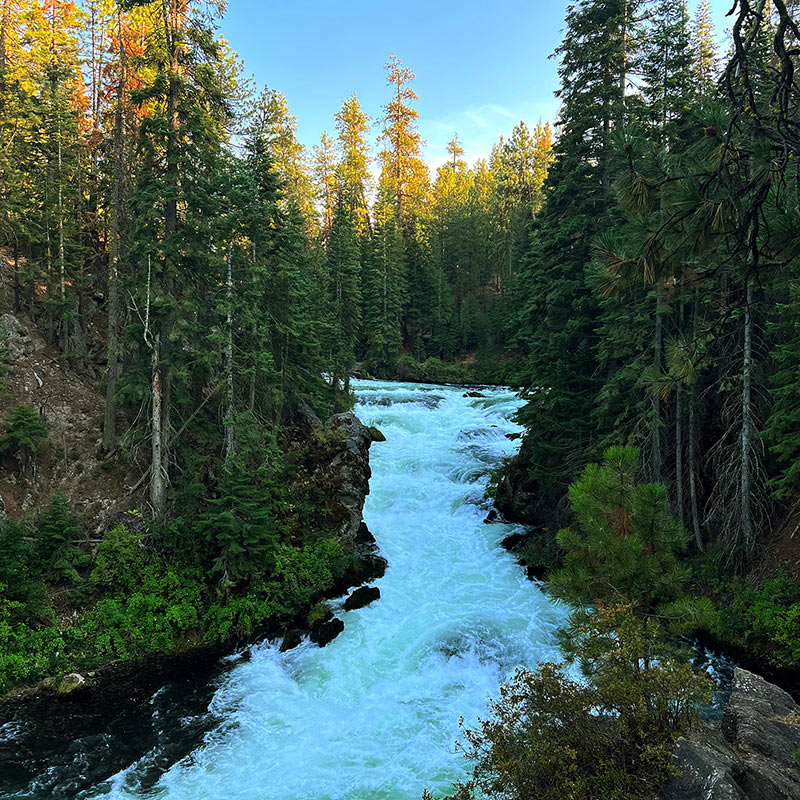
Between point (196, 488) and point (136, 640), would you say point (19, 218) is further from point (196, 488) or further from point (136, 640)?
point (136, 640)

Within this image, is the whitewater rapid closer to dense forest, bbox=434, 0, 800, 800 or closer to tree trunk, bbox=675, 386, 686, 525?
dense forest, bbox=434, 0, 800, 800

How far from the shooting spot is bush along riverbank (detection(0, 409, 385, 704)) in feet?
33.8

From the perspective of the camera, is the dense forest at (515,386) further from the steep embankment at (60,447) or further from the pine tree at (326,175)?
the pine tree at (326,175)

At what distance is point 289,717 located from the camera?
31.1 feet

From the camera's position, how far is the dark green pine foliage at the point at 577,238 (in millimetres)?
15156

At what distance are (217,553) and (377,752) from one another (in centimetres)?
694

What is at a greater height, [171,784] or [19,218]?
[19,218]

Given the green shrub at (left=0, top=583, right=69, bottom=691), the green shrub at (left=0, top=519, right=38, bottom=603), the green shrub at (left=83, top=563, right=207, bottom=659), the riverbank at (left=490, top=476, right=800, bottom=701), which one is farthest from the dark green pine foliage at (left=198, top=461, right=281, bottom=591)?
the riverbank at (left=490, top=476, right=800, bottom=701)

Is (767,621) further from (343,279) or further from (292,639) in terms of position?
(343,279)

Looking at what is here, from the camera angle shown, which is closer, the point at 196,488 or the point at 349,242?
the point at 196,488

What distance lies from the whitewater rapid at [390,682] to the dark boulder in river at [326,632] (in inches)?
7.3

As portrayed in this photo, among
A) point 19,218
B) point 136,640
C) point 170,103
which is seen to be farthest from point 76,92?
point 136,640

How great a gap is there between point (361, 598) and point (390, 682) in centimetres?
318

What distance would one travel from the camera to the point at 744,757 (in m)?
4.93
